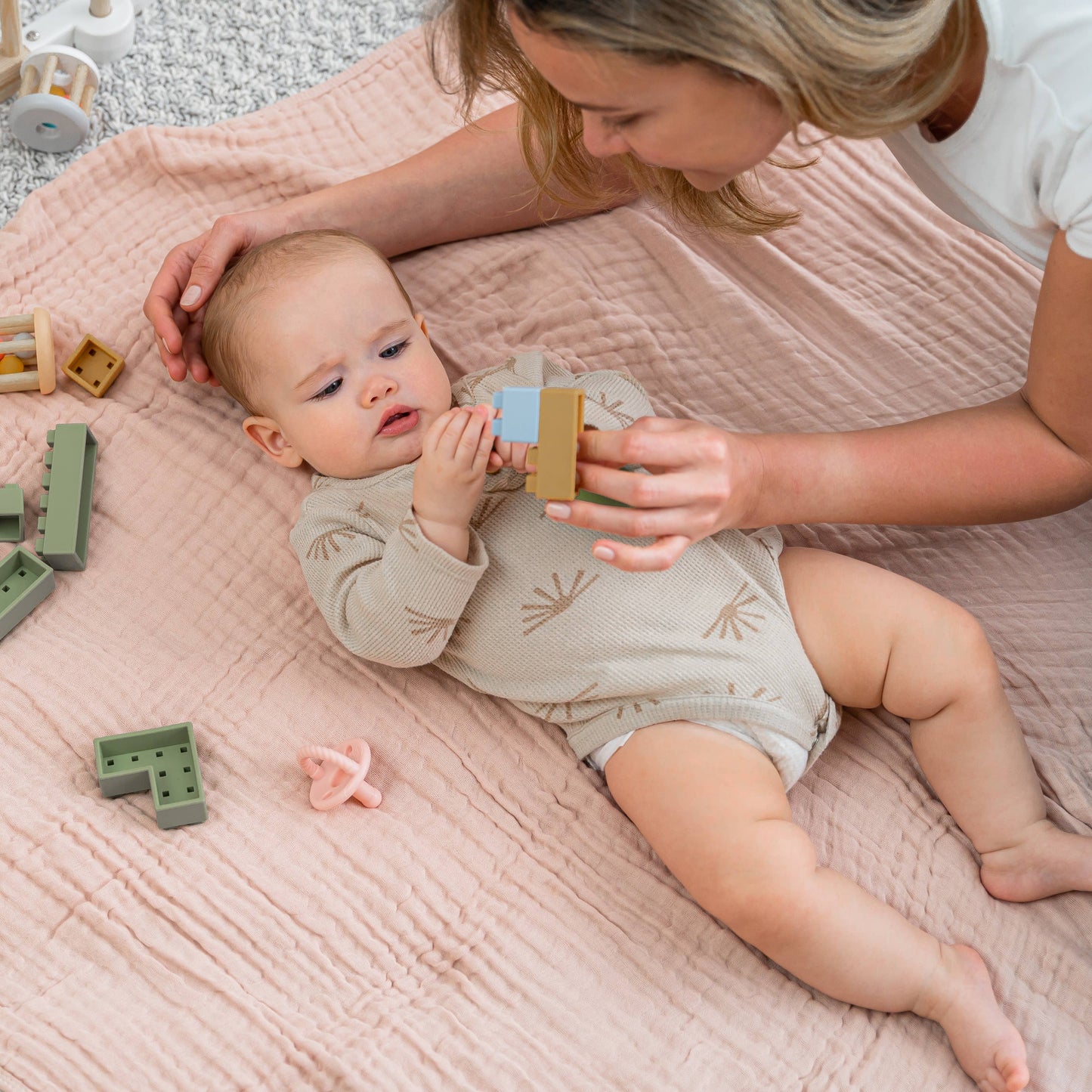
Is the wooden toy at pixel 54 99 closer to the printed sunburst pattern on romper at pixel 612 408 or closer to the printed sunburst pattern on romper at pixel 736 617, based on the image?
the printed sunburst pattern on romper at pixel 612 408

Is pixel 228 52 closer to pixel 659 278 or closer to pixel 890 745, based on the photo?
pixel 659 278

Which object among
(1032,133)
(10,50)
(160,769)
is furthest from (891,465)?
(10,50)

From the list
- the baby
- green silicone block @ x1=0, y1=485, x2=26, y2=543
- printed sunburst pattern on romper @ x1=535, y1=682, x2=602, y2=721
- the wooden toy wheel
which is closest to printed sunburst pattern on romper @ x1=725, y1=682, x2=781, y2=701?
the baby

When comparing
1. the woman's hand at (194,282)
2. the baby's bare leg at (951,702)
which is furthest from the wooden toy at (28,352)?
the baby's bare leg at (951,702)

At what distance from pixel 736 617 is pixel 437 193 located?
2.37ft

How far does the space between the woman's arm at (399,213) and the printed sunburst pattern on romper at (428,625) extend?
472 millimetres

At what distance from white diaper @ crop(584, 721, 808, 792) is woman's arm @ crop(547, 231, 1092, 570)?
211 mm

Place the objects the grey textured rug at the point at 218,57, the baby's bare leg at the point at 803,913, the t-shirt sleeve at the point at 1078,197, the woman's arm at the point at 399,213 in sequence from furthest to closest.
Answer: the grey textured rug at the point at 218,57 → the woman's arm at the point at 399,213 → the baby's bare leg at the point at 803,913 → the t-shirt sleeve at the point at 1078,197

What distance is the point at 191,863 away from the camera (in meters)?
1.09

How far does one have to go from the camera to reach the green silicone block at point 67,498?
4.18ft

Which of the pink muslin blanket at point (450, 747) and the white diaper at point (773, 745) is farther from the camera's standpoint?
the white diaper at point (773, 745)

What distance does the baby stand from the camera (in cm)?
105

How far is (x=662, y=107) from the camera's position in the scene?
869 millimetres

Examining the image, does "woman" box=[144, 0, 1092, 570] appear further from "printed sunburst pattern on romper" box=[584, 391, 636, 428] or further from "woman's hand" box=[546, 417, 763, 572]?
"printed sunburst pattern on romper" box=[584, 391, 636, 428]
